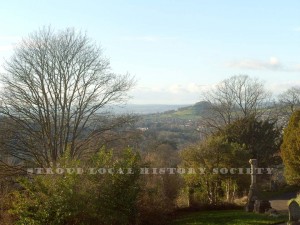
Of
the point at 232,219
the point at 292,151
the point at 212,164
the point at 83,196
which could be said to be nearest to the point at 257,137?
the point at 292,151

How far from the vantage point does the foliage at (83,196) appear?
45.4 feet

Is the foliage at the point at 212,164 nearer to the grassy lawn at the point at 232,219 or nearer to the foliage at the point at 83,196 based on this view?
the grassy lawn at the point at 232,219

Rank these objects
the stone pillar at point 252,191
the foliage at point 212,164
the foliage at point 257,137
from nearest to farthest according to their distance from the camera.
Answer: the stone pillar at point 252,191
the foliage at point 212,164
the foliage at point 257,137

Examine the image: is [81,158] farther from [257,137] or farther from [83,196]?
[257,137]

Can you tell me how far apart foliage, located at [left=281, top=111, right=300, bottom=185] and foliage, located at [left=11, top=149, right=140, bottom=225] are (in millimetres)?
13037

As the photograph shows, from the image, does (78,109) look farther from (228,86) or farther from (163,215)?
(228,86)

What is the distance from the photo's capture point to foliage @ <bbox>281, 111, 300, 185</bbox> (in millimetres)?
24109

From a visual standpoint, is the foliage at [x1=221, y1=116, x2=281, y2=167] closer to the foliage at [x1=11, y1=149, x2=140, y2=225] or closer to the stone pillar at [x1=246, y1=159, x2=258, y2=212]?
the stone pillar at [x1=246, y1=159, x2=258, y2=212]

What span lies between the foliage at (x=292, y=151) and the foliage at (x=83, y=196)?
13.0m

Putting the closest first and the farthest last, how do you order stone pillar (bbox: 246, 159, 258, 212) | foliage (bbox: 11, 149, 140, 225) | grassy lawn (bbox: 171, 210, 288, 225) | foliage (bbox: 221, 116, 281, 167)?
foliage (bbox: 11, 149, 140, 225) → grassy lawn (bbox: 171, 210, 288, 225) → stone pillar (bbox: 246, 159, 258, 212) → foliage (bbox: 221, 116, 281, 167)

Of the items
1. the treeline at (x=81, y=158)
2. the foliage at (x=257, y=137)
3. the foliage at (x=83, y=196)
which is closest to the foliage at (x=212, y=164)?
the treeline at (x=81, y=158)

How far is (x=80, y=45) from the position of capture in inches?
832

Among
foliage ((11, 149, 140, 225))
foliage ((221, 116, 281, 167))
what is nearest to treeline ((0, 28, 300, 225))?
foliage ((11, 149, 140, 225))

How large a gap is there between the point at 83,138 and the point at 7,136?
4.95 metres
